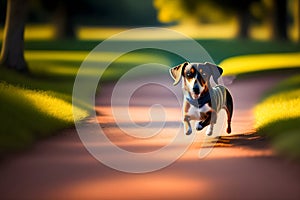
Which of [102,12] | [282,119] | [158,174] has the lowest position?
[158,174]

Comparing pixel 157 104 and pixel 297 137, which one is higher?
pixel 157 104

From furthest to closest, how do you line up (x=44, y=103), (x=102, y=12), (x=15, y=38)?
(x=102, y=12), (x=15, y=38), (x=44, y=103)

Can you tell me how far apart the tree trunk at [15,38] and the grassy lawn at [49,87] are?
0.79 meters

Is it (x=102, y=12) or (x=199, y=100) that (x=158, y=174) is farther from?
(x=102, y=12)

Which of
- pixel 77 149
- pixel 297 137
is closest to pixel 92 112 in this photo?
pixel 77 149

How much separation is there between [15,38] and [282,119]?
11.5 m

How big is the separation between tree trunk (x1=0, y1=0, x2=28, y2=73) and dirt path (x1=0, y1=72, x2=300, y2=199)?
9568mm

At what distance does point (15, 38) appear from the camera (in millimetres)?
20656

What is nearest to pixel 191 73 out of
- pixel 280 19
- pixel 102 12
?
pixel 280 19

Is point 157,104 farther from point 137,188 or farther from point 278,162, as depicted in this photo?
point 137,188

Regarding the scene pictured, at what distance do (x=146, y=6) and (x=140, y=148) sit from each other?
66.3m

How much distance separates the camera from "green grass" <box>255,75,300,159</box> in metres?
10.2

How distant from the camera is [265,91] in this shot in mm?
18844

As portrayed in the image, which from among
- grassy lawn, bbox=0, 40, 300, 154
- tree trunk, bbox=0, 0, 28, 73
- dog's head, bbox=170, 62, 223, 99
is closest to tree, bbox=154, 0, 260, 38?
grassy lawn, bbox=0, 40, 300, 154
